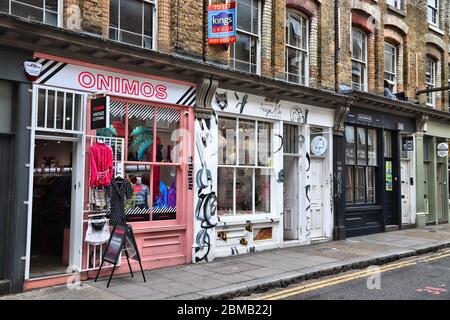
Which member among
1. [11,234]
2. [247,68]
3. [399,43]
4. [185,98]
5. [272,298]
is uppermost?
[399,43]

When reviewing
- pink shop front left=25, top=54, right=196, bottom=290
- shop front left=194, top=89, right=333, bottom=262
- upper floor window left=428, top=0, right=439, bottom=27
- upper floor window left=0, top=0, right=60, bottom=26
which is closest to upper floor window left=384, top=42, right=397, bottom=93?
upper floor window left=428, top=0, right=439, bottom=27

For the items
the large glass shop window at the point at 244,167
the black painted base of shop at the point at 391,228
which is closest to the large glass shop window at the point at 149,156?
the large glass shop window at the point at 244,167

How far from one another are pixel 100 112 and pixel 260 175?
5.26m

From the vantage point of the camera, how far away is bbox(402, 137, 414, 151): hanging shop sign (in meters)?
16.7

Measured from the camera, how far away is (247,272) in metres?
8.94

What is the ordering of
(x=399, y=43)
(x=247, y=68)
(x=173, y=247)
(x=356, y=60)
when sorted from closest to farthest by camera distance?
1. (x=173, y=247)
2. (x=247, y=68)
3. (x=356, y=60)
4. (x=399, y=43)

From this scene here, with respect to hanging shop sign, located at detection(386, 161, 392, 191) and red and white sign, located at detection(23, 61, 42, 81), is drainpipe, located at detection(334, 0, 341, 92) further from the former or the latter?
red and white sign, located at detection(23, 61, 42, 81)

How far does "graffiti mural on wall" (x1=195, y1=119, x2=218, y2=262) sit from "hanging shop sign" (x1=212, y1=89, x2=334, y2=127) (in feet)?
2.17

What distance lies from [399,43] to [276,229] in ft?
31.1

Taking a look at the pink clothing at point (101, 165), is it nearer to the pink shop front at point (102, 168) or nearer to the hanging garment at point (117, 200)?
the pink shop front at point (102, 168)

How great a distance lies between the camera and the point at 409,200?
17.1 meters

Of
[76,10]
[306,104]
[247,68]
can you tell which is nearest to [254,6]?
[247,68]

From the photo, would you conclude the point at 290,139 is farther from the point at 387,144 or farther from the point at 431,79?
the point at 431,79

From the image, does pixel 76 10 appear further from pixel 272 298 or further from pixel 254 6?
pixel 272 298
